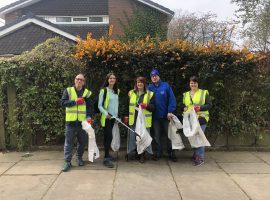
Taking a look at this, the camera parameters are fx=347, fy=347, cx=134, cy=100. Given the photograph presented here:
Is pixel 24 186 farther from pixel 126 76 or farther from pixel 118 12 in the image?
pixel 118 12

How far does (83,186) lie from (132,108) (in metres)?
1.95

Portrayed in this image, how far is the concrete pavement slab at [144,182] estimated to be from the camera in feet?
17.0

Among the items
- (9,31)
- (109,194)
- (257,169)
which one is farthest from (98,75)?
(9,31)

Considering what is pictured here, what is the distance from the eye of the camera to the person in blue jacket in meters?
6.80

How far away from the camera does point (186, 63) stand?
24.1ft

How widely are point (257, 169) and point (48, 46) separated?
5080mm

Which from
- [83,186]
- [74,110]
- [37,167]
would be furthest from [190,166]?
[37,167]

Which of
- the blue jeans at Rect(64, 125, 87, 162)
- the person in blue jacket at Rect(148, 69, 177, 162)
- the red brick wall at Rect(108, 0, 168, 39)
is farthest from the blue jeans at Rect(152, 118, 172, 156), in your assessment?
the red brick wall at Rect(108, 0, 168, 39)

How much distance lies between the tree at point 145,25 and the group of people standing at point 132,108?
13857 mm

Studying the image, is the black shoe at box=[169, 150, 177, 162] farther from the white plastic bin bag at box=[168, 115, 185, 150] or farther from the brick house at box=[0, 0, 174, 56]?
the brick house at box=[0, 0, 174, 56]

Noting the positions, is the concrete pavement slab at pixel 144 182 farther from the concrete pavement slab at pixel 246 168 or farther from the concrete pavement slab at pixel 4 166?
the concrete pavement slab at pixel 4 166

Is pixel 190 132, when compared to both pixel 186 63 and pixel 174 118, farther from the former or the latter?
pixel 186 63

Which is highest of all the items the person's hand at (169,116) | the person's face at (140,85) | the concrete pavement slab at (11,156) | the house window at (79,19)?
the house window at (79,19)

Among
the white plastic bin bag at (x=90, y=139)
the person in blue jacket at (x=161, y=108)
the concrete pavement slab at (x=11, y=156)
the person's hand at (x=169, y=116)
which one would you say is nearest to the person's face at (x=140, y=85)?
the person in blue jacket at (x=161, y=108)
